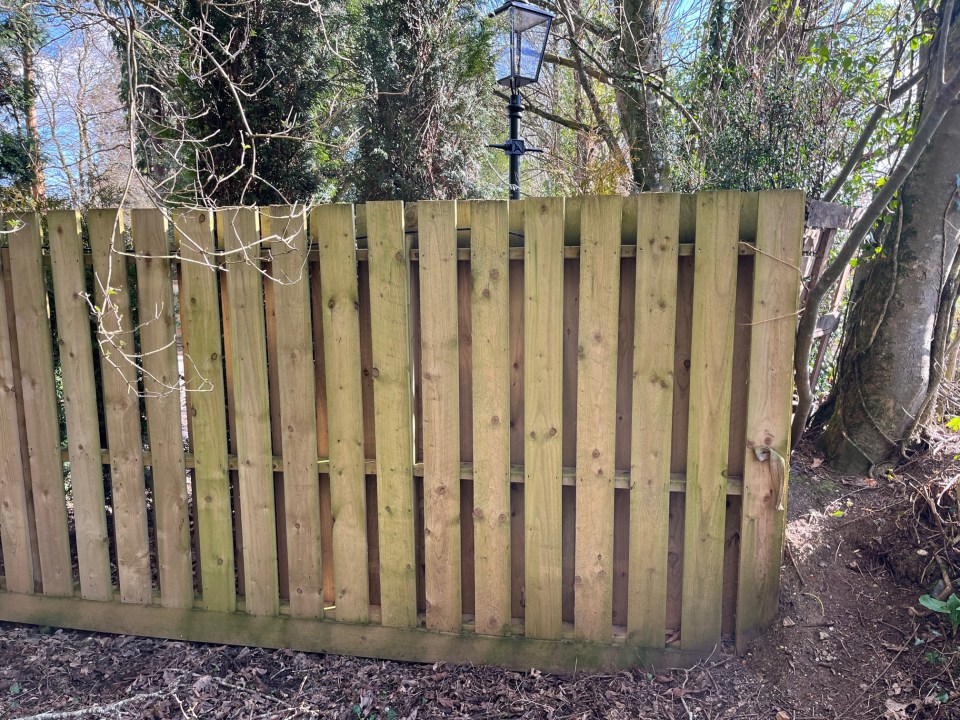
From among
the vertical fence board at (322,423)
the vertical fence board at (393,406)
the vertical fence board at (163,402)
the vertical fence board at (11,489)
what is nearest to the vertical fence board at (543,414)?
the vertical fence board at (393,406)

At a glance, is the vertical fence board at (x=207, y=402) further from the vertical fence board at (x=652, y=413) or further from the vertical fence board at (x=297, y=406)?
the vertical fence board at (x=652, y=413)

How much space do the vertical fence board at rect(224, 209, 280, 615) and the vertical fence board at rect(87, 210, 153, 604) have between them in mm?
492

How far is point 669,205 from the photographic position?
7.62 ft

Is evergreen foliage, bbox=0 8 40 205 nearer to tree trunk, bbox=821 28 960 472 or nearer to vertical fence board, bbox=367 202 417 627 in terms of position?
vertical fence board, bbox=367 202 417 627

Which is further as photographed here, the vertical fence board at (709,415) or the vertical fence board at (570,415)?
the vertical fence board at (570,415)

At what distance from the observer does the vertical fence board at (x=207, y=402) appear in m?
2.67

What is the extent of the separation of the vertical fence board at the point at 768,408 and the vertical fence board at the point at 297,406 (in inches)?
68.4

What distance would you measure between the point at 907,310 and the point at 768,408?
1.30 metres

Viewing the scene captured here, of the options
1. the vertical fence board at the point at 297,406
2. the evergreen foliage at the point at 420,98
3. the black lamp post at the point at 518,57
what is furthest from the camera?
the evergreen foliage at the point at 420,98

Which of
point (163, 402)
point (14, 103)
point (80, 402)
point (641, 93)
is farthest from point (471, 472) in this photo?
point (641, 93)

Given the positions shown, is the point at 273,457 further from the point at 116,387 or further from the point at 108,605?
the point at 108,605

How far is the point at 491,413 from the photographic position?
2.54m

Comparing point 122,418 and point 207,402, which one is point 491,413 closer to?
point 207,402

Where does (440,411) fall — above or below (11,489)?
above
